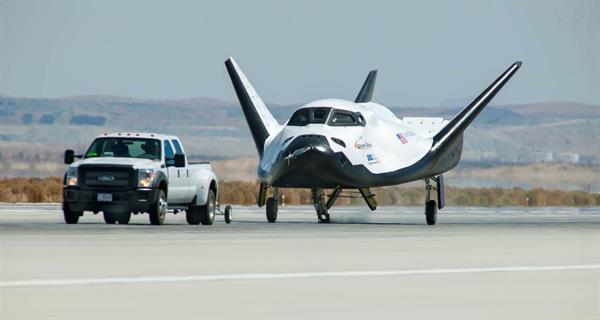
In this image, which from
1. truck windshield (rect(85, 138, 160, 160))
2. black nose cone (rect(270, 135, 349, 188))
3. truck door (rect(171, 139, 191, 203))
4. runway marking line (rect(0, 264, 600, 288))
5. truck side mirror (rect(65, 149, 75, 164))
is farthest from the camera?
black nose cone (rect(270, 135, 349, 188))

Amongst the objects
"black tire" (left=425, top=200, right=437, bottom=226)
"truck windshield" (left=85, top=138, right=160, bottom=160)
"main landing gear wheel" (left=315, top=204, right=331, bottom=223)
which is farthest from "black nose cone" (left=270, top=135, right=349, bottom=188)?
"truck windshield" (left=85, top=138, right=160, bottom=160)

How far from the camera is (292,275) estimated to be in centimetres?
2203

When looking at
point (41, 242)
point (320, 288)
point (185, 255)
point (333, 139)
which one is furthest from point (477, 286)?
point (333, 139)

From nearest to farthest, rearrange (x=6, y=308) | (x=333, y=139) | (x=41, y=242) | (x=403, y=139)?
1. (x=6, y=308)
2. (x=41, y=242)
3. (x=333, y=139)
4. (x=403, y=139)

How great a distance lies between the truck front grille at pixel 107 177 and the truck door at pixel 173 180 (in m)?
1.59

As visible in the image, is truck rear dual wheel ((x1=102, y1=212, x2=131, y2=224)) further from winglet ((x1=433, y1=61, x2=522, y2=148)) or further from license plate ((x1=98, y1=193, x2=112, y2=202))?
winglet ((x1=433, y1=61, x2=522, y2=148))

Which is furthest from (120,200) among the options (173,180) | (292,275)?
(292,275)

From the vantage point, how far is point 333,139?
147 ft

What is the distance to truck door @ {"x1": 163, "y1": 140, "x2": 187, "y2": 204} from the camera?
138ft

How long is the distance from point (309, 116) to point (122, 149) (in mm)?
5542

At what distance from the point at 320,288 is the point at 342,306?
7.56ft

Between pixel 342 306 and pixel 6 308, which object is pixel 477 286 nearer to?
pixel 342 306

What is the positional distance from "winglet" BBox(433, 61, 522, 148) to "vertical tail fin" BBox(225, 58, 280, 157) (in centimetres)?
502

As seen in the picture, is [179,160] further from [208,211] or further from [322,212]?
[322,212]
